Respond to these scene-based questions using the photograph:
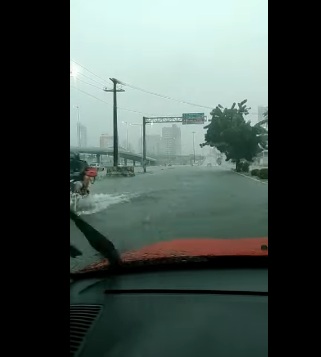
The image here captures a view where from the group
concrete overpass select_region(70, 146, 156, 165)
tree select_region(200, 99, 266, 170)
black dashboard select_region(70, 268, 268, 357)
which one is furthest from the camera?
tree select_region(200, 99, 266, 170)

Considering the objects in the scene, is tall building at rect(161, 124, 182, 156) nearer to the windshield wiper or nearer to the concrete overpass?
the concrete overpass

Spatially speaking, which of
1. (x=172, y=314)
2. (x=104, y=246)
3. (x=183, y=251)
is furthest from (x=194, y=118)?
(x=172, y=314)

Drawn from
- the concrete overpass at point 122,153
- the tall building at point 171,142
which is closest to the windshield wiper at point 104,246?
the concrete overpass at point 122,153

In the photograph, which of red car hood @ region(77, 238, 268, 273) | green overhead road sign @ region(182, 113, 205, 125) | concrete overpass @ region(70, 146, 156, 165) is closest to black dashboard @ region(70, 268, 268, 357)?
red car hood @ region(77, 238, 268, 273)

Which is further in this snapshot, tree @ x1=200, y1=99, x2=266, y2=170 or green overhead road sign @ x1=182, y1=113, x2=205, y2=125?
green overhead road sign @ x1=182, y1=113, x2=205, y2=125

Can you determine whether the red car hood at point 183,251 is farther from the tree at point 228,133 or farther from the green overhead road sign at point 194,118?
the green overhead road sign at point 194,118

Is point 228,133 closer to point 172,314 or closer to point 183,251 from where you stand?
point 183,251
